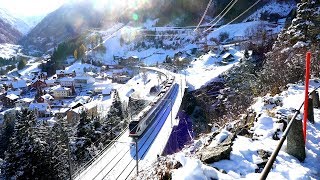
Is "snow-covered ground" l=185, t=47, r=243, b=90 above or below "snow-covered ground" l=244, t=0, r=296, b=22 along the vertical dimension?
below

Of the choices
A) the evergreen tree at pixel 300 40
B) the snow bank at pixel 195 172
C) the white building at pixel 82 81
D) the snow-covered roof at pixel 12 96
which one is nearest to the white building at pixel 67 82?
the white building at pixel 82 81

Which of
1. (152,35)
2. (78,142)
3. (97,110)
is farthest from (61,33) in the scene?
(78,142)

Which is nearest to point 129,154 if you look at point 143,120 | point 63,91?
point 143,120

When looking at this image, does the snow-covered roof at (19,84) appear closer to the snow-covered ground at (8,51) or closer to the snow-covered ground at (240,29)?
the snow-covered ground at (240,29)

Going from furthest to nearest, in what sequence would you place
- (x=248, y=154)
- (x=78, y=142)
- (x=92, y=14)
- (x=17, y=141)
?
(x=92, y=14), (x=78, y=142), (x=17, y=141), (x=248, y=154)

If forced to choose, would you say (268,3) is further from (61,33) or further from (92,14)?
(61,33)

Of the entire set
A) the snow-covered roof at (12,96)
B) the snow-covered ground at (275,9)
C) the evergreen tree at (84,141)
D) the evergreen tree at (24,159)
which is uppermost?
the snow-covered ground at (275,9)

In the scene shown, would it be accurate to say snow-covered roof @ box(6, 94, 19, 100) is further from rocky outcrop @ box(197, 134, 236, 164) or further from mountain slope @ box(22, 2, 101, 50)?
mountain slope @ box(22, 2, 101, 50)

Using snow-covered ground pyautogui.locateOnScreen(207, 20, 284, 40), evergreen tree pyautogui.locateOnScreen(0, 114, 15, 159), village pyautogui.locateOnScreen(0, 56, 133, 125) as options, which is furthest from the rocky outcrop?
snow-covered ground pyautogui.locateOnScreen(207, 20, 284, 40)
